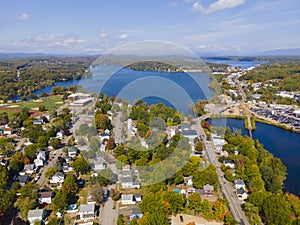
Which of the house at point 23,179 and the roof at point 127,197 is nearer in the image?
the roof at point 127,197

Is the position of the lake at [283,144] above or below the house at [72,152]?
below

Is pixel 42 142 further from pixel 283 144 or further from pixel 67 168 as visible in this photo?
pixel 283 144

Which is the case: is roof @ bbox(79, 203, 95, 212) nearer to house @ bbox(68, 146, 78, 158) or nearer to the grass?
house @ bbox(68, 146, 78, 158)

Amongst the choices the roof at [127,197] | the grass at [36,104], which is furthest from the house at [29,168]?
the grass at [36,104]

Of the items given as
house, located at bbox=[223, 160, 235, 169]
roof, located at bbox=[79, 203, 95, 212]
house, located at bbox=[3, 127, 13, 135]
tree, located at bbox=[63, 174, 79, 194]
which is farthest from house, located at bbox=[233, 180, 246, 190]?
house, located at bbox=[3, 127, 13, 135]

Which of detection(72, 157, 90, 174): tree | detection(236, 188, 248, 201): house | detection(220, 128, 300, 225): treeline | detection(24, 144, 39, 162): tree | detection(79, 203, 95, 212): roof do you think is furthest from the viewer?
detection(24, 144, 39, 162): tree

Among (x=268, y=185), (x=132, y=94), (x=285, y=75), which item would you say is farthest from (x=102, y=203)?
(x=285, y=75)

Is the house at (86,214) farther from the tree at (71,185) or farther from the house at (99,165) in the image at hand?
the house at (99,165)

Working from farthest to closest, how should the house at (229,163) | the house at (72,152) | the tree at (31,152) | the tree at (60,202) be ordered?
the house at (72,152), the tree at (31,152), the house at (229,163), the tree at (60,202)
